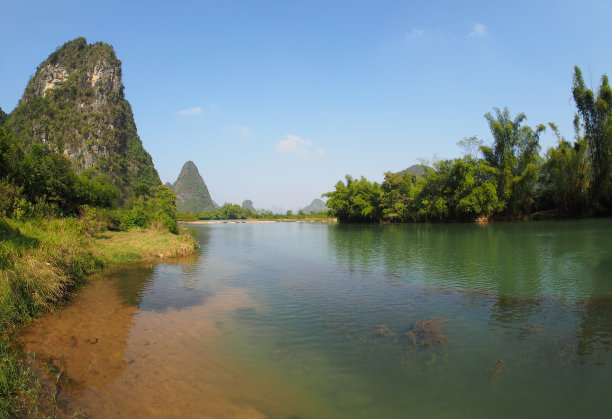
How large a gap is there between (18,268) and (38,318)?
1.39 meters

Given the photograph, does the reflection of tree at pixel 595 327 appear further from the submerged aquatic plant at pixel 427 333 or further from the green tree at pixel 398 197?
the green tree at pixel 398 197

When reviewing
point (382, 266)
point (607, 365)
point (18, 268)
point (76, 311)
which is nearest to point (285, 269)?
point (382, 266)

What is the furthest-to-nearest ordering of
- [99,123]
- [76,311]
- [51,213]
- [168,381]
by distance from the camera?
[99,123]
[51,213]
[76,311]
[168,381]

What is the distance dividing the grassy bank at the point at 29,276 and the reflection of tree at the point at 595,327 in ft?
32.1

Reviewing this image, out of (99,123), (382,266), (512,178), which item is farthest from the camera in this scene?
(99,123)

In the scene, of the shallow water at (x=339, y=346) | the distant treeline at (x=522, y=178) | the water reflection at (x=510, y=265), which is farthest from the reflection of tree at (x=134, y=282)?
the distant treeline at (x=522, y=178)

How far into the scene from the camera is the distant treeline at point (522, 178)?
42.8 meters

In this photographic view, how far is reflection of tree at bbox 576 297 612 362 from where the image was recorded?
669cm

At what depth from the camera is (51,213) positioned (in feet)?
63.7

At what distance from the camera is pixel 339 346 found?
7.23 meters

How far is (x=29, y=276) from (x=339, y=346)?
8.18 meters

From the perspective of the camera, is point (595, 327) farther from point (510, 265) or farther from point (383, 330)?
point (510, 265)

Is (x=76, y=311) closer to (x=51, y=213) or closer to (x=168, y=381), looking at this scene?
(x=168, y=381)

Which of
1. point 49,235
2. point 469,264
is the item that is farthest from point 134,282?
point 469,264
